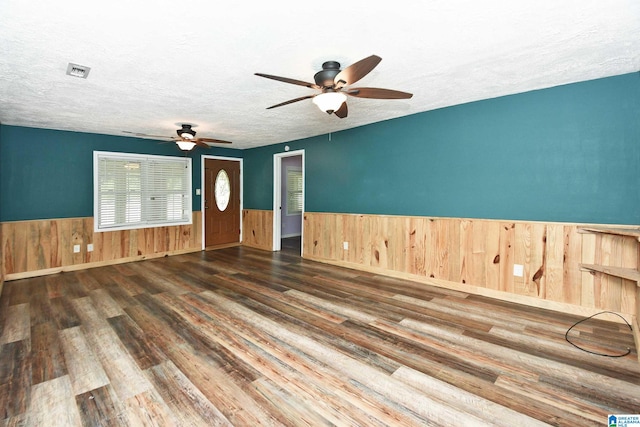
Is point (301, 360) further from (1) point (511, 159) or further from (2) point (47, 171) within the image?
(2) point (47, 171)

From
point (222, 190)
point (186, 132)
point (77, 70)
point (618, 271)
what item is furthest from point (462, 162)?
point (222, 190)

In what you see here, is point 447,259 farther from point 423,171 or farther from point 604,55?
point 604,55

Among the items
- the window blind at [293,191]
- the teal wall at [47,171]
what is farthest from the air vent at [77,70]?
the window blind at [293,191]

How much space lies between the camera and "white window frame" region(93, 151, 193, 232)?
5.32 metres

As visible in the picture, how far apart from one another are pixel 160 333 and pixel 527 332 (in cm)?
Result: 333

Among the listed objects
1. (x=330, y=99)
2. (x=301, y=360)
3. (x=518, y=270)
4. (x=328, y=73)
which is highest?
(x=328, y=73)

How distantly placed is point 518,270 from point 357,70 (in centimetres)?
Answer: 296

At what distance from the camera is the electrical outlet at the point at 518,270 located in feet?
11.6

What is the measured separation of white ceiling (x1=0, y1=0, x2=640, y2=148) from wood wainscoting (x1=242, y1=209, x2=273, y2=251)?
135 inches

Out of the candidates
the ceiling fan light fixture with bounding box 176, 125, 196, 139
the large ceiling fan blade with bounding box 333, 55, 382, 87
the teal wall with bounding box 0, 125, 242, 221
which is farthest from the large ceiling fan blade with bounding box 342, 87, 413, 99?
A: the teal wall with bounding box 0, 125, 242, 221

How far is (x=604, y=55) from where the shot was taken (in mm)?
2521

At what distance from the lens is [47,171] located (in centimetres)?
489

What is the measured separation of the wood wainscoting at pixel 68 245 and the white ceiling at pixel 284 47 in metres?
1.91

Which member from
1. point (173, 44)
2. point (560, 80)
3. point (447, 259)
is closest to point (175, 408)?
point (173, 44)
